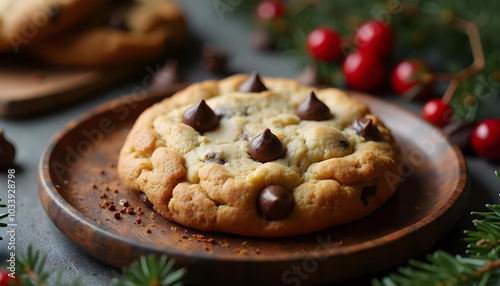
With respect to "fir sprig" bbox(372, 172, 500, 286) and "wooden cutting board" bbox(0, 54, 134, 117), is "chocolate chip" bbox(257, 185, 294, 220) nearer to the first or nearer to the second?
"fir sprig" bbox(372, 172, 500, 286)

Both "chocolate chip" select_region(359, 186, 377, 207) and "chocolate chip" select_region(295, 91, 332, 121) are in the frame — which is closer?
"chocolate chip" select_region(359, 186, 377, 207)

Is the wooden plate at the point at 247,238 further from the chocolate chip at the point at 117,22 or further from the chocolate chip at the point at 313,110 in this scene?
the chocolate chip at the point at 117,22

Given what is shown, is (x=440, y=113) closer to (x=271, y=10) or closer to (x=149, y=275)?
(x=271, y=10)

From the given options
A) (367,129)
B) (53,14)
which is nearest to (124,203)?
(367,129)

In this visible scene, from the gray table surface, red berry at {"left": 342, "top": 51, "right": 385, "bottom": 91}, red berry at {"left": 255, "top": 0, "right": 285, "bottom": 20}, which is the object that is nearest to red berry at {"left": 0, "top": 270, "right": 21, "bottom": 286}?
the gray table surface

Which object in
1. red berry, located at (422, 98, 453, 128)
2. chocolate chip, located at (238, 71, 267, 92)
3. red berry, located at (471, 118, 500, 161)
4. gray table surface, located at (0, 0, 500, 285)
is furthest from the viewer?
red berry, located at (422, 98, 453, 128)

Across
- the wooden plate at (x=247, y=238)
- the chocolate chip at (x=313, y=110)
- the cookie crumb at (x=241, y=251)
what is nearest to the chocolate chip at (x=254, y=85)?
the chocolate chip at (x=313, y=110)
